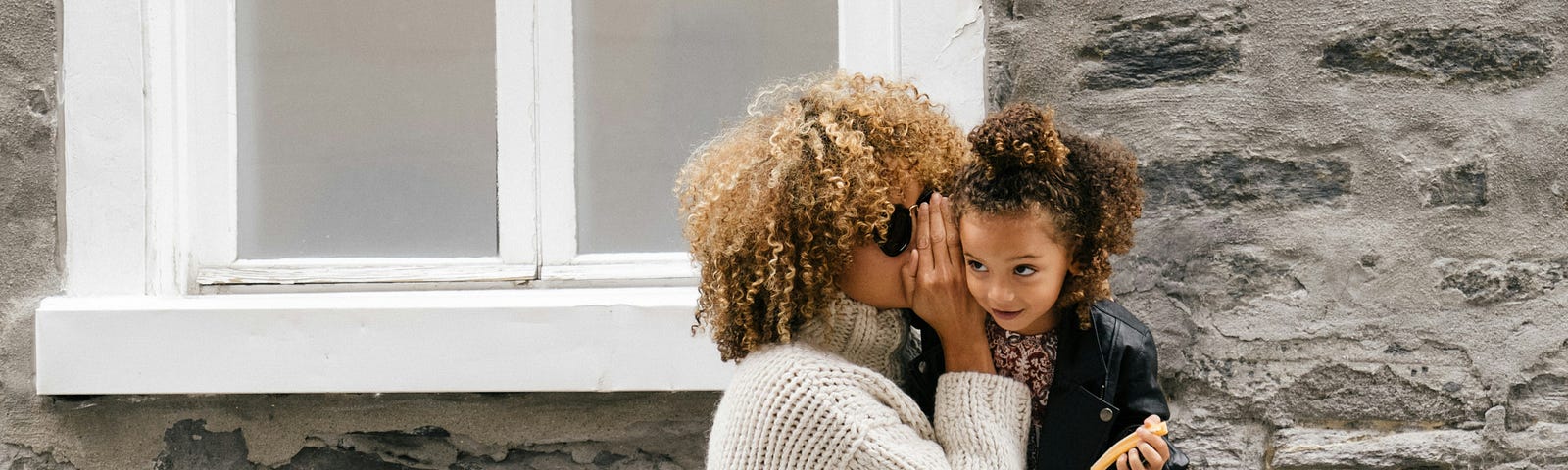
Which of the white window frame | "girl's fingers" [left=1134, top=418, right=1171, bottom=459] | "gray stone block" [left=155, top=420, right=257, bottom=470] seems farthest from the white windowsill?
"girl's fingers" [left=1134, top=418, right=1171, bottom=459]

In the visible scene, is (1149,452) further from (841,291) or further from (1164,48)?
(1164,48)

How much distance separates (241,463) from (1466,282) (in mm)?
2727

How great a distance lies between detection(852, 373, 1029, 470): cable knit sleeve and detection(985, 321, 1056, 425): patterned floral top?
6 cm

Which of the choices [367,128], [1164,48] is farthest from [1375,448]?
[367,128]

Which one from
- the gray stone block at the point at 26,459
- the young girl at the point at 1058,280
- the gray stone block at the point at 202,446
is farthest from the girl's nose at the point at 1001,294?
the gray stone block at the point at 26,459

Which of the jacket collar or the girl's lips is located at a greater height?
the girl's lips

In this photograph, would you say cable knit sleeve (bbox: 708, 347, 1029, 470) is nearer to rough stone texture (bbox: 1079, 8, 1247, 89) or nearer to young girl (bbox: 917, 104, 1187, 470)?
young girl (bbox: 917, 104, 1187, 470)

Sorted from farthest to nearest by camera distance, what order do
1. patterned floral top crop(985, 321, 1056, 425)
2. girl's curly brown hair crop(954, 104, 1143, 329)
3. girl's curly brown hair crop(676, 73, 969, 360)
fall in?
patterned floral top crop(985, 321, 1056, 425) → girl's curly brown hair crop(676, 73, 969, 360) → girl's curly brown hair crop(954, 104, 1143, 329)

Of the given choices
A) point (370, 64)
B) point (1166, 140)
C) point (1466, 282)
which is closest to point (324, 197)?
point (370, 64)

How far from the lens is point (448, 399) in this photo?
249cm

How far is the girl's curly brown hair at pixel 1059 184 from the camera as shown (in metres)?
1.42

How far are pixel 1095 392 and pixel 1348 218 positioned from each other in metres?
1.02

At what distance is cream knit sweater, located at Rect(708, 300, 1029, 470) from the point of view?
148cm

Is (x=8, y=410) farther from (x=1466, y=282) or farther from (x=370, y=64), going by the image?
(x=1466, y=282)
